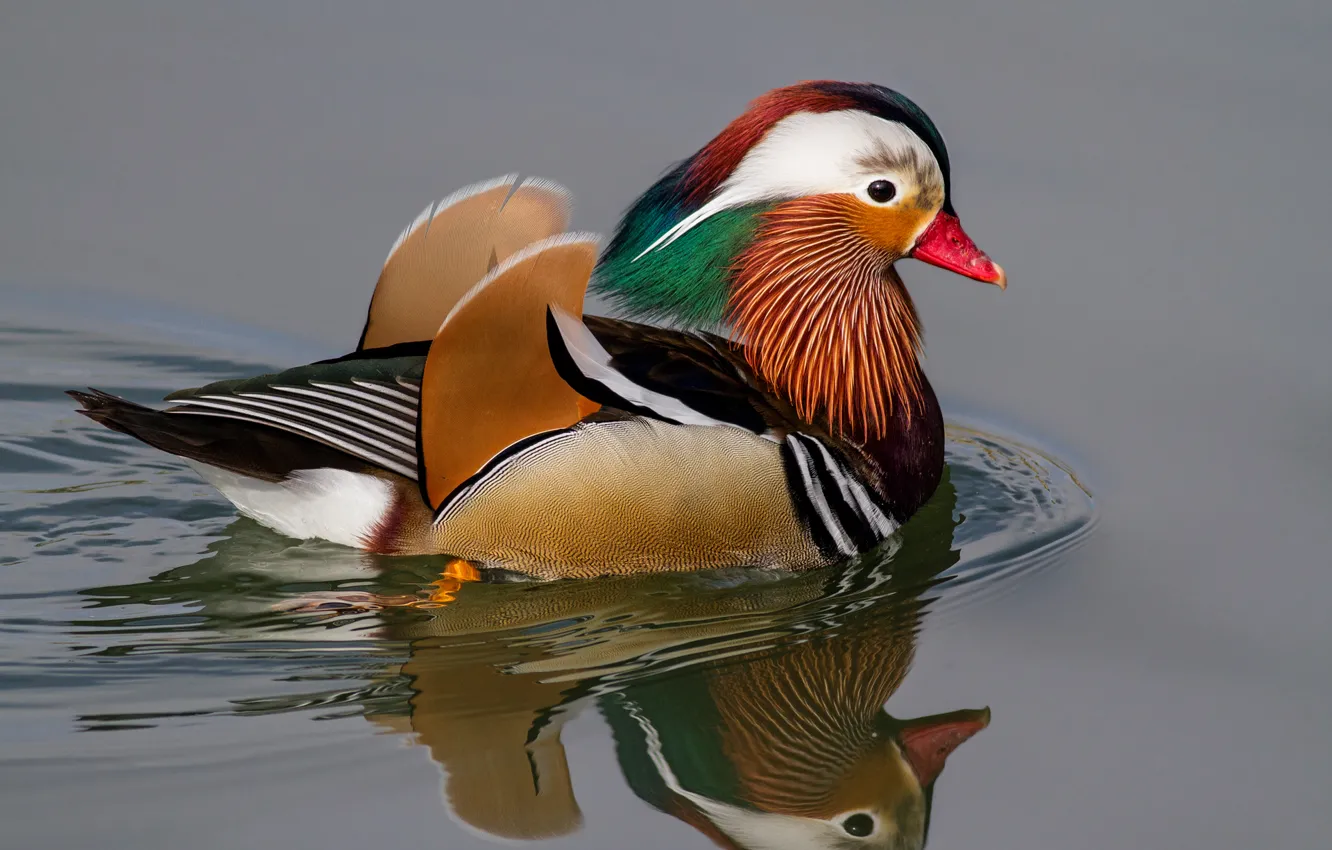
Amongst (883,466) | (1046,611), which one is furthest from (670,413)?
(1046,611)

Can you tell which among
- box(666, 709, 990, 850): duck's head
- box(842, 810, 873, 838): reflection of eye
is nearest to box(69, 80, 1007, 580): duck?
box(666, 709, 990, 850): duck's head

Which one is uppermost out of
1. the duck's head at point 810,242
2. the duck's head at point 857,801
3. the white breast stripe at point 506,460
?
the duck's head at point 810,242

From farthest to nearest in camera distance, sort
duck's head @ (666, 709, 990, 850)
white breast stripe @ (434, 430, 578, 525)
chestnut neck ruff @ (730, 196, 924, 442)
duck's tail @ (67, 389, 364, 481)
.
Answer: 1. chestnut neck ruff @ (730, 196, 924, 442)
2. white breast stripe @ (434, 430, 578, 525)
3. duck's tail @ (67, 389, 364, 481)
4. duck's head @ (666, 709, 990, 850)

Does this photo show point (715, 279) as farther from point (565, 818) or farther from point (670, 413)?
point (565, 818)

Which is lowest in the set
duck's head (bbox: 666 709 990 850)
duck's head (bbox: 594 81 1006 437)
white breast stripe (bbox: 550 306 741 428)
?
duck's head (bbox: 666 709 990 850)

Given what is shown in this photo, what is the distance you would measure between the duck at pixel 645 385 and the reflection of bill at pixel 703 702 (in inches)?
7.5

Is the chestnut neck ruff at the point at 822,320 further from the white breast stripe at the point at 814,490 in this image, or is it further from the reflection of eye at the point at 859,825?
the reflection of eye at the point at 859,825

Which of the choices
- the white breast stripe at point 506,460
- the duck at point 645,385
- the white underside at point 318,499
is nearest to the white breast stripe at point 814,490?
the duck at point 645,385

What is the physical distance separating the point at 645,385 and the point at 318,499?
3.48ft

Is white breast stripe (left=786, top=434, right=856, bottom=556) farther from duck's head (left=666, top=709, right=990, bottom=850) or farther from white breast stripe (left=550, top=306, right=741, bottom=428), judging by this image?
duck's head (left=666, top=709, right=990, bottom=850)

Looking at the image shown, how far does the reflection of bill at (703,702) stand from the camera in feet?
13.8

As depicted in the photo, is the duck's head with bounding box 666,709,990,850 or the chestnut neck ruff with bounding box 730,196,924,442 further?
the chestnut neck ruff with bounding box 730,196,924,442

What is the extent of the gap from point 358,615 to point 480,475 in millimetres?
546

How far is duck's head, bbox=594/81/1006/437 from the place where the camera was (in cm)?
533
